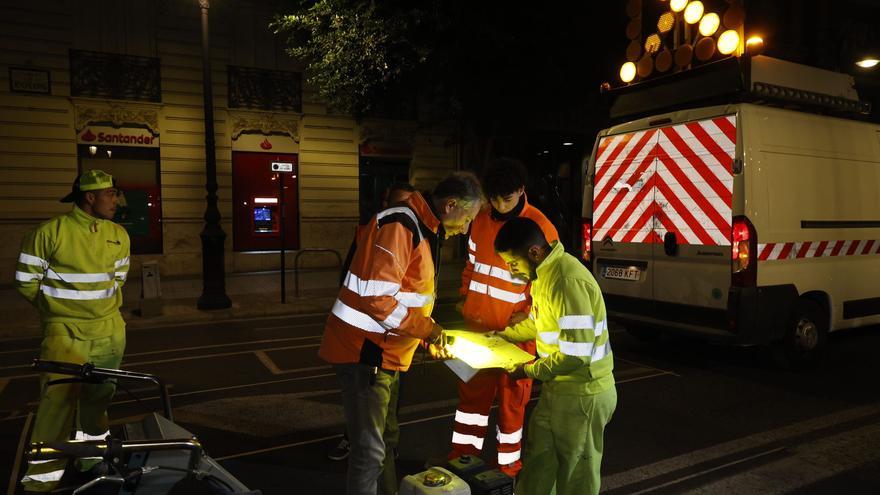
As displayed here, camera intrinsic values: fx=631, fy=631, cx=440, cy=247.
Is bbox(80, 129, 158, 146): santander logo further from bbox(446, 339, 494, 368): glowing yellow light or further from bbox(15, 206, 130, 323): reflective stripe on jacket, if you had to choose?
bbox(446, 339, 494, 368): glowing yellow light

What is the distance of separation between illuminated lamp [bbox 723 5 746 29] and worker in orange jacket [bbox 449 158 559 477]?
11.0ft

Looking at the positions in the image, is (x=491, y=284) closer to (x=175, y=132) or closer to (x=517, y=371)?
(x=517, y=371)

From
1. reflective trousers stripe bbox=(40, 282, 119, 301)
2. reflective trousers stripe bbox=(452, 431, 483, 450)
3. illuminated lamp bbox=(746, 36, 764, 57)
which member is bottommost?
reflective trousers stripe bbox=(452, 431, 483, 450)

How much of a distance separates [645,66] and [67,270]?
19.5 ft

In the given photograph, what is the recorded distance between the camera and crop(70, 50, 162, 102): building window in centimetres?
1448

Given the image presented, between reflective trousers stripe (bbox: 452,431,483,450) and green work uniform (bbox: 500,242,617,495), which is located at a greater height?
green work uniform (bbox: 500,242,617,495)

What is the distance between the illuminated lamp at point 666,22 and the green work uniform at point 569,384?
4.75m

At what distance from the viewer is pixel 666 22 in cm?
677

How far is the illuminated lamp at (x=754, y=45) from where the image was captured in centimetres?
588

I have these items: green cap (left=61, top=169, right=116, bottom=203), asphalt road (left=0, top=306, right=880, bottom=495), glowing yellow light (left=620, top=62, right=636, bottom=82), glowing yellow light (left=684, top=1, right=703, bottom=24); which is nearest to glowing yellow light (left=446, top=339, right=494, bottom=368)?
asphalt road (left=0, top=306, right=880, bottom=495)

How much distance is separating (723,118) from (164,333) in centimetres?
782

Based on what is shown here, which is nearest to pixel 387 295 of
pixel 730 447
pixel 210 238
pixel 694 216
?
pixel 730 447

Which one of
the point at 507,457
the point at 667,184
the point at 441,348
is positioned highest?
the point at 667,184

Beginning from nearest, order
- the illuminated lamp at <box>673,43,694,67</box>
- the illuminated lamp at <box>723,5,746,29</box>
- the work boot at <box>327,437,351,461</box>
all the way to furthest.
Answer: the work boot at <box>327,437,351,461</box> < the illuminated lamp at <box>723,5,746,29</box> < the illuminated lamp at <box>673,43,694,67</box>
